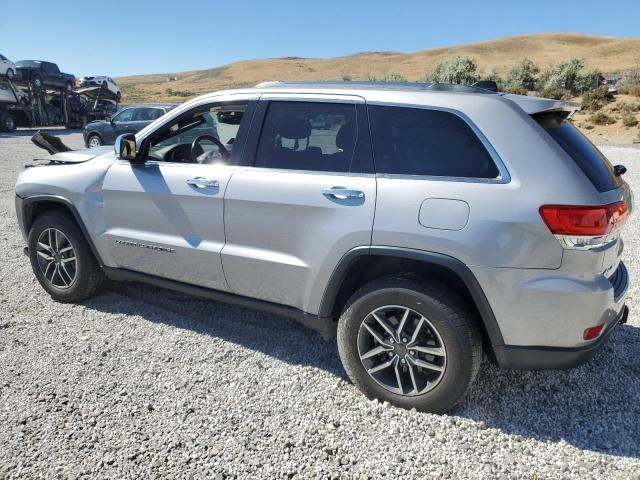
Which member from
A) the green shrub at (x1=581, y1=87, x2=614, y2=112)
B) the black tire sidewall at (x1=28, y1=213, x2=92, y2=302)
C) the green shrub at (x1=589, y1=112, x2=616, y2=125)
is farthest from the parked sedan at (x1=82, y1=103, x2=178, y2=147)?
the green shrub at (x1=581, y1=87, x2=614, y2=112)

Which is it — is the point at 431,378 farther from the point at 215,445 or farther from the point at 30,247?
the point at 30,247

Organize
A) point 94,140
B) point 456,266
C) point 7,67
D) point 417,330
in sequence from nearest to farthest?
point 456,266 < point 417,330 < point 94,140 < point 7,67

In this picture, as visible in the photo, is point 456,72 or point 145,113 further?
point 456,72

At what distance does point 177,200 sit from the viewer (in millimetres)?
3238

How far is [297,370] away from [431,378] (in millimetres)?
898

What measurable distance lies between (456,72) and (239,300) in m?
44.5

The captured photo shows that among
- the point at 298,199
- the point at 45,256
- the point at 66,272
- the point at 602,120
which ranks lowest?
the point at 602,120

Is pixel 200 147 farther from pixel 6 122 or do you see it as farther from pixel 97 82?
pixel 97 82

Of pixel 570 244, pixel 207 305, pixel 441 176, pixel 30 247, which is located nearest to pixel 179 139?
pixel 207 305

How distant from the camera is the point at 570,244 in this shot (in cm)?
222

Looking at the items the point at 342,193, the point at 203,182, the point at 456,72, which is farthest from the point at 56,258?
the point at 456,72

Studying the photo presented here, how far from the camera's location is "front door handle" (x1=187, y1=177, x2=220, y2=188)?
309 centimetres

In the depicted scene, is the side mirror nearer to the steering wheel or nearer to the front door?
the front door

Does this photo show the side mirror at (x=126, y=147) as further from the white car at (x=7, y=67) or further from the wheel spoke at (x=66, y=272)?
the white car at (x=7, y=67)
